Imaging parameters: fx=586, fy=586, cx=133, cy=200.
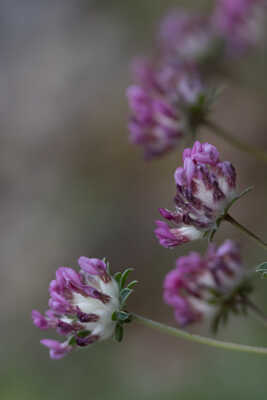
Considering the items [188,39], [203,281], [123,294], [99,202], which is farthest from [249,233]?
[99,202]

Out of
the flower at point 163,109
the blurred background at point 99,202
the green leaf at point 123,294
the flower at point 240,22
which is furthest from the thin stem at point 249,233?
the blurred background at point 99,202

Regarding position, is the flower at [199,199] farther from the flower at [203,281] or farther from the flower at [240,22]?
the flower at [240,22]

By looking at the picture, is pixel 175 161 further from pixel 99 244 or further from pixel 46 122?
pixel 46 122

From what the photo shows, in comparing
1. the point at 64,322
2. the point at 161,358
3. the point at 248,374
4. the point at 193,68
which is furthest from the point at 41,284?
the point at 64,322

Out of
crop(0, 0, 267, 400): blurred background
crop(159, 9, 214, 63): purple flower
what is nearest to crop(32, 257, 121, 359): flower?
crop(159, 9, 214, 63): purple flower

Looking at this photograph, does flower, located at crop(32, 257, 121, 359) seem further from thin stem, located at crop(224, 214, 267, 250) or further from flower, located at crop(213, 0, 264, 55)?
flower, located at crop(213, 0, 264, 55)

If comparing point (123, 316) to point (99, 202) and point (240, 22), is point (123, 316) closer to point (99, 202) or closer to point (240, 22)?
point (240, 22)
